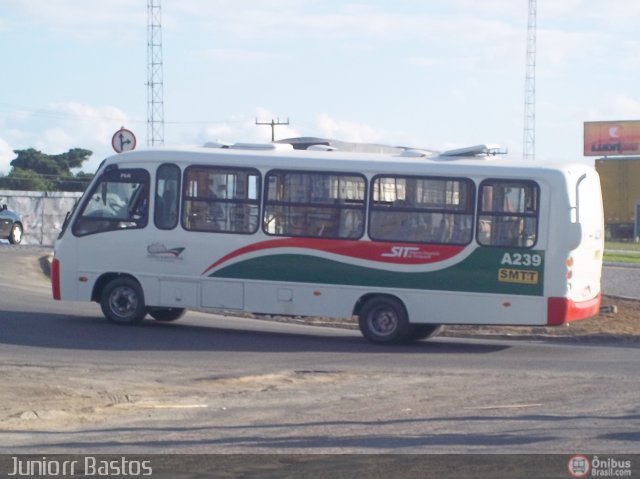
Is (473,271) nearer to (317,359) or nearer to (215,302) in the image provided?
(317,359)

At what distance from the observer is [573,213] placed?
16141 millimetres

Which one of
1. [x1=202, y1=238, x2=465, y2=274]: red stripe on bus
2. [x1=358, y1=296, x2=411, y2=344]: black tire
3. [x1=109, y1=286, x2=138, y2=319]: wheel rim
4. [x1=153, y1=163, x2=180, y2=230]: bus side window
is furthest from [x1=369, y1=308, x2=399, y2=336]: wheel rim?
[x1=109, y1=286, x2=138, y2=319]: wheel rim

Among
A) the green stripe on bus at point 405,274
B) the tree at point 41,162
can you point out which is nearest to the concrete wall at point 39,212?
the tree at point 41,162

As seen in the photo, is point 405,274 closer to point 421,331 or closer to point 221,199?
point 421,331

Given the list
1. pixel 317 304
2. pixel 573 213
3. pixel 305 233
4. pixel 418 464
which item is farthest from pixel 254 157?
pixel 418 464

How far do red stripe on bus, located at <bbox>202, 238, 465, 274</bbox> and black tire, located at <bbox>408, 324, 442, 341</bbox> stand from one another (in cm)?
116

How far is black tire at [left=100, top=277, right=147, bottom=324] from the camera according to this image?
17.8 metres

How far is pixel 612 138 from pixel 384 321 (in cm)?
7041

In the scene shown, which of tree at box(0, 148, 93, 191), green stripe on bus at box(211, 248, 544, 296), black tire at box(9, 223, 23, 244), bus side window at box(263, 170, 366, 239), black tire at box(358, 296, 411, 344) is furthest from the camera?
tree at box(0, 148, 93, 191)

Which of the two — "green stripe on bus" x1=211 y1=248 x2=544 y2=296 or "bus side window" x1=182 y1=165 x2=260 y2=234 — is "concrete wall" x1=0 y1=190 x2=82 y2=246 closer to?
"bus side window" x1=182 y1=165 x2=260 y2=234

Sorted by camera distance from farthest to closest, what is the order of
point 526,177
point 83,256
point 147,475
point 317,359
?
point 83,256, point 526,177, point 317,359, point 147,475

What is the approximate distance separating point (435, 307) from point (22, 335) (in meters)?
6.27

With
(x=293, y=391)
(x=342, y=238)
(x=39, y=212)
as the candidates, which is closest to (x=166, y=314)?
(x=342, y=238)

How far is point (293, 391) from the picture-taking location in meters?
12.6
